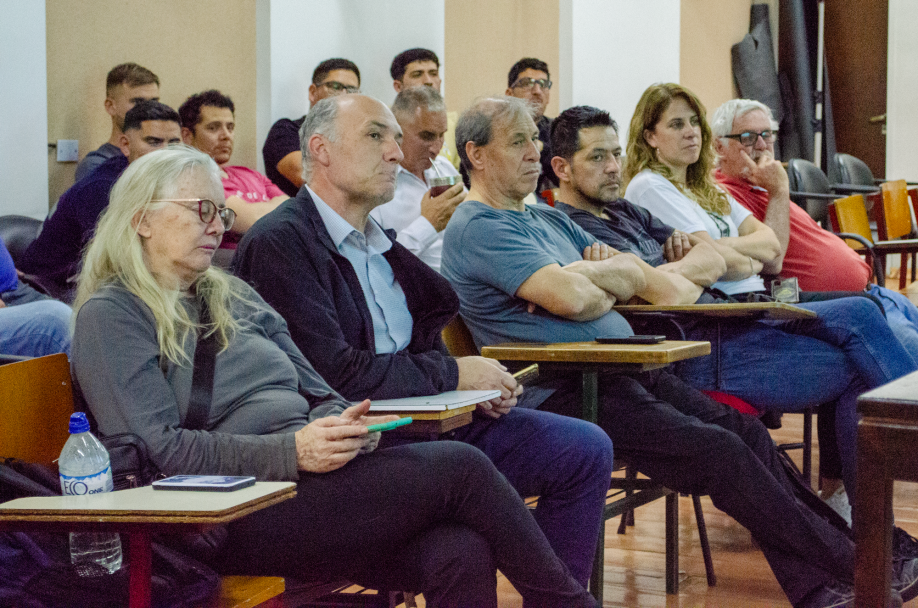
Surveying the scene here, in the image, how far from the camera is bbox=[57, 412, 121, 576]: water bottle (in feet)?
4.31

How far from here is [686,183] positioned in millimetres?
3518

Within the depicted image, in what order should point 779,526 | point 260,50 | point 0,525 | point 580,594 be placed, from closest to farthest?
1. point 0,525
2. point 580,594
3. point 779,526
4. point 260,50

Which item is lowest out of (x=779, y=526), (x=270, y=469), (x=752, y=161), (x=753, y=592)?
(x=753, y=592)

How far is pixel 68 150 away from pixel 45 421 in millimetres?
2952

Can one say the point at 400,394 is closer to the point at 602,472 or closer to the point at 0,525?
the point at 602,472

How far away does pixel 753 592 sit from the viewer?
2531 mm

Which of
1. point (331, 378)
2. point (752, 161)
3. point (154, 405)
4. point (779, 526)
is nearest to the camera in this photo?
point (154, 405)

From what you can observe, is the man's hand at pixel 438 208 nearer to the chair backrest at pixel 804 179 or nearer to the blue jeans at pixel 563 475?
the blue jeans at pixel 563 475

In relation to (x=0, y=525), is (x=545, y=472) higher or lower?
lower

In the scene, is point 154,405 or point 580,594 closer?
point 154,405

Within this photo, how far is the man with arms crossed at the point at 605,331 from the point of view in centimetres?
217

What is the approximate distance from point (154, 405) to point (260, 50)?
11.2 feet

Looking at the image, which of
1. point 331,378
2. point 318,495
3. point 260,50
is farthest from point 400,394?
point 260,50

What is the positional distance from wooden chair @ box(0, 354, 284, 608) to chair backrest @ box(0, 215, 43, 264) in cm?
194
